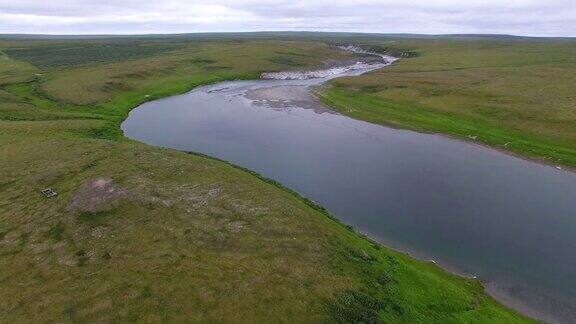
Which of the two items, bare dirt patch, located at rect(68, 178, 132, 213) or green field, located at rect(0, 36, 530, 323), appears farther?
bare dirt patch, located at rect(68, 178, 132, 213)

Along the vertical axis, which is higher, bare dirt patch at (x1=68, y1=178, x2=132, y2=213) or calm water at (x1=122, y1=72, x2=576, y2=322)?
bare dirt patch at (x1=68, y1=178, x2=132, y2=213)

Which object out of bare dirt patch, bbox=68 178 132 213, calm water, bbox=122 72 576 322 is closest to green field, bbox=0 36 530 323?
bare dirt patch, bbox=68 178 132 213

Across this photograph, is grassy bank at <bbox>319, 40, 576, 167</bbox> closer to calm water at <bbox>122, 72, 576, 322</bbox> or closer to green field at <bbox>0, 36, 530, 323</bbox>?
calm water at <bbox>122, 72, 576, 322</bbox>

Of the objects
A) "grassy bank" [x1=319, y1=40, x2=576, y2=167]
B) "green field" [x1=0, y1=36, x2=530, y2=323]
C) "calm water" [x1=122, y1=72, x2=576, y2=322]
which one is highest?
"grassy bank" [x1=319, y1=40, x2=576, y2=167]

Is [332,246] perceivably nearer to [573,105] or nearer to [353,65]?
[573,105]

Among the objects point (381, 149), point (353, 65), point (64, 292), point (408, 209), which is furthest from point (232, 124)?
point (353, 65)

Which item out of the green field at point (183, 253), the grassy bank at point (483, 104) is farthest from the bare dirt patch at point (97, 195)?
the grassy bank at point (483, 104)

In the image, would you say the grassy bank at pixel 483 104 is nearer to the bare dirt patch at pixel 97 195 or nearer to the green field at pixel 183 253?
the green field at pixel 183 253
